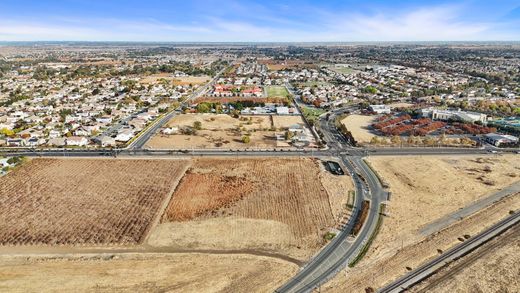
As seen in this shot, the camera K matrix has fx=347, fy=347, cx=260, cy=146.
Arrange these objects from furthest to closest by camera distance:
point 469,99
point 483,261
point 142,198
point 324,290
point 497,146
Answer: point 469,99 → point 497,146 → point 142,198 → point 483,261 → point 324,290

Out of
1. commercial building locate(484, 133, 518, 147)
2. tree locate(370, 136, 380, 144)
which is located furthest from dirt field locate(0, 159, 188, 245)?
commercial building locate(484, 133, 518, 147)

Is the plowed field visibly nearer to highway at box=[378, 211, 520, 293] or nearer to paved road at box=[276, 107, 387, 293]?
paved road at box=[276, 107, 387, 293]

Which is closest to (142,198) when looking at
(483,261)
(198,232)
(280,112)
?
(198,232)

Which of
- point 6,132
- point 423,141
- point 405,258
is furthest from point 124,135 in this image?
point 423,141

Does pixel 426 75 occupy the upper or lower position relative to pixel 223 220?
upper

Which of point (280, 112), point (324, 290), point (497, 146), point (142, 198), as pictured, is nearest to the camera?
point (324, 290)

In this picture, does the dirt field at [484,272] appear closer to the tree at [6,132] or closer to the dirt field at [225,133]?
the dirt field at [225,133]

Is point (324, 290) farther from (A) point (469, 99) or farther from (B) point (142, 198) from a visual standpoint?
(A) point (469, 99)
